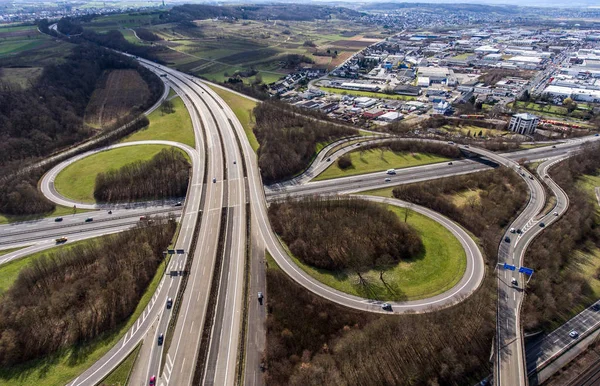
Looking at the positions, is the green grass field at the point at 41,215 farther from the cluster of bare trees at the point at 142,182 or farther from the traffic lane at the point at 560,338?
the traffic lane at the point at 560,338

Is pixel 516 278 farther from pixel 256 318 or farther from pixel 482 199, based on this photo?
pixel 256 318

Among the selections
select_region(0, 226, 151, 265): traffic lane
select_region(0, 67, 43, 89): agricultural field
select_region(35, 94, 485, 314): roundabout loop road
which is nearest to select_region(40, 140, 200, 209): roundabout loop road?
select_region(35, 94, 485, 314): roundabout loop road

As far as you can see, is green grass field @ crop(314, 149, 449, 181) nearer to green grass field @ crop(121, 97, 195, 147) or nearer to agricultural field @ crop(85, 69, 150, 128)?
green grass field @ crop(121, 97, 195, 147)

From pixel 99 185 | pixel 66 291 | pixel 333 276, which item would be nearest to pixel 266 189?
pixel 333 276

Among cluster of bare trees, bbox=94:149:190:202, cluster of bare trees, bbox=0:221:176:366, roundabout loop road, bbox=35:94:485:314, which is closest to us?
cluster of bare trees, bbox=0:221:176:366

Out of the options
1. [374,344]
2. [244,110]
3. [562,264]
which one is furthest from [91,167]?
[562,264]
